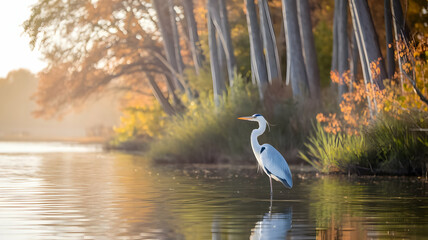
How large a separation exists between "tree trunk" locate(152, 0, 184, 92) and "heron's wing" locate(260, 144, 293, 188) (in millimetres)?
22978

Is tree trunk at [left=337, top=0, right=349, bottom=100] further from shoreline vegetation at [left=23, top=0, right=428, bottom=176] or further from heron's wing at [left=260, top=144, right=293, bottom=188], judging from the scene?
heron's wing at [left=260, top=144, right=293, bottom=188]

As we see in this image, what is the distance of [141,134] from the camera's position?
5319cm

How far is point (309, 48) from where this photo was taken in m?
26.7

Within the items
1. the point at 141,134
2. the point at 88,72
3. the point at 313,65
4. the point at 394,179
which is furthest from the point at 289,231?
the point at 141,134

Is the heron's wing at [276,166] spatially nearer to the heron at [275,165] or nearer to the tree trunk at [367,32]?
the heron at [275,165]

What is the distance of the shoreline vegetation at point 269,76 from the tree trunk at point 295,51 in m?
0.04

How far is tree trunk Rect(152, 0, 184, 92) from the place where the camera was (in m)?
38.3

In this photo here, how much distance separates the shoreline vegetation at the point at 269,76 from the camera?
1988cm

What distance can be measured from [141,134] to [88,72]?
1154 cm

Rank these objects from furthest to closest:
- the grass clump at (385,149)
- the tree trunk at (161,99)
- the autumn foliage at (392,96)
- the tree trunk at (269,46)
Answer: the tree trunk at (161,99) < the tree trunk at (269,46) < the grass clump at (385,149) < the autumn foliage at (392,96)

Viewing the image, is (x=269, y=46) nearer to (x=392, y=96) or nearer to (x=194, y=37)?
(x=392, y=96)

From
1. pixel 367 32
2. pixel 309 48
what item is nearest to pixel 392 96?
pixel 367 32

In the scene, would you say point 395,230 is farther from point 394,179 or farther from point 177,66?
point 177,66

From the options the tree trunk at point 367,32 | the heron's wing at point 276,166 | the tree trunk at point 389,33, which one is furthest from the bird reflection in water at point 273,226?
the tree trunk at point 389,33
